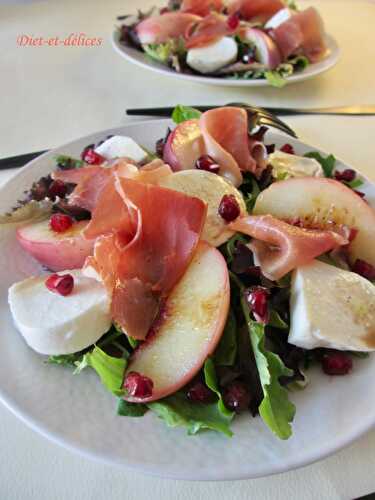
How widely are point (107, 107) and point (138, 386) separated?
1.75 m

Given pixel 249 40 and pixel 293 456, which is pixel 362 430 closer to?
pixel 293 456

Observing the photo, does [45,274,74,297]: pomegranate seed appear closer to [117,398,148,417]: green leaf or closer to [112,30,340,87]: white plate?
[117,398,148,417]: green leaf

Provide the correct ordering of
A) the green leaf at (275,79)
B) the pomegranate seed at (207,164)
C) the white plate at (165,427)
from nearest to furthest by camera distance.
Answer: the white plate at (165,427) → the pomegranate seed at (207,164) → the green leaf at (275,79)

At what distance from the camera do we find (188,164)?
1.73 m

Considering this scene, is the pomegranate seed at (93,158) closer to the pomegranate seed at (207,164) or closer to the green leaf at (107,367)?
the pomegranate seed at (207,164)

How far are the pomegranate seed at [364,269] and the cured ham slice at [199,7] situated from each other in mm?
2107

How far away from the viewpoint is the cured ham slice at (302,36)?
8.92 ft

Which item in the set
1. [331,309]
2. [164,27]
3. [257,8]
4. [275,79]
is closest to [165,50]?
[164,27]

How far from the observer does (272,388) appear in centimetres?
115

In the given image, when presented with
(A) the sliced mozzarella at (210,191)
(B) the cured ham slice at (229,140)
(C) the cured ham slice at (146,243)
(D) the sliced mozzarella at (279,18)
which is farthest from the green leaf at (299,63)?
(C) the cured ham slice at (146,243)

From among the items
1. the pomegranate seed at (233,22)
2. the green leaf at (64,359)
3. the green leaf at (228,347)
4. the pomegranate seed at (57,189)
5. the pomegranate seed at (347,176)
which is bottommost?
the green leaf at (64,359)

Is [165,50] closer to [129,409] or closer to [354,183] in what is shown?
[354,183]

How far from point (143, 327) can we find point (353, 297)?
540mm

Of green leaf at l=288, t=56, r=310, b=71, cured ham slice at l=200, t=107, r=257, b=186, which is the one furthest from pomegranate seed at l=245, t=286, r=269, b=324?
green leaf at l=288, t=56, r=310, b=71
